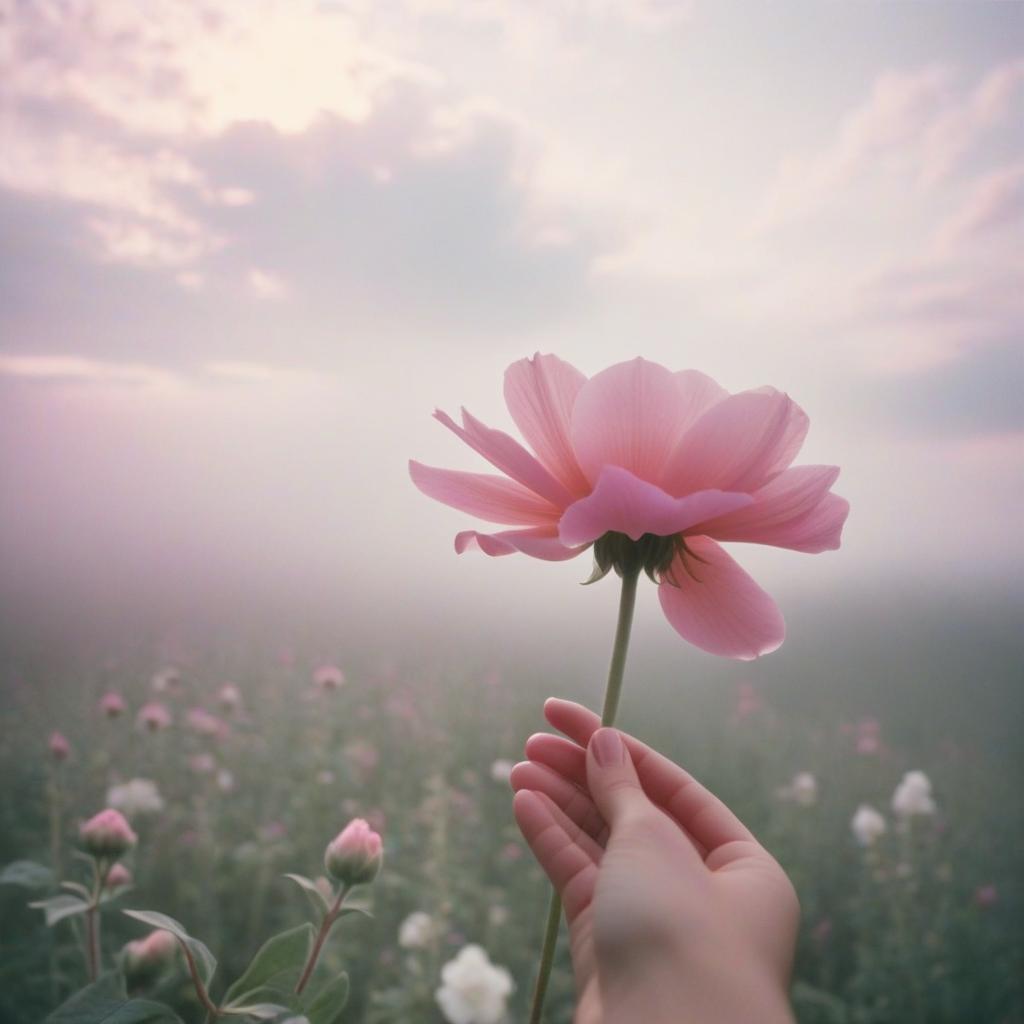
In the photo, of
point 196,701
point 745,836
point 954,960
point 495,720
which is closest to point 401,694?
point 495,720

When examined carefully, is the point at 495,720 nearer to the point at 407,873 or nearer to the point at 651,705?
the point at 651,705

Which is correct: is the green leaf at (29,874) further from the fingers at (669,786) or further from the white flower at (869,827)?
the white flower at (869,827)

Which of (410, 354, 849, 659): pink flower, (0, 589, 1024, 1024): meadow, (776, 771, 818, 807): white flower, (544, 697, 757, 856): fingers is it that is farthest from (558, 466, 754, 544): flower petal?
(776, 771, 818, 807): white flower

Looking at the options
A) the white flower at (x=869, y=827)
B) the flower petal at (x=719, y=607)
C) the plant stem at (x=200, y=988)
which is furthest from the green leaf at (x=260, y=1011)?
the white flower at (x=869, y=827)

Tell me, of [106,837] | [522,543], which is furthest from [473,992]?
[522,543]

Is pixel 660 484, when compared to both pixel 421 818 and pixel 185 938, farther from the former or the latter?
pixel 421 818

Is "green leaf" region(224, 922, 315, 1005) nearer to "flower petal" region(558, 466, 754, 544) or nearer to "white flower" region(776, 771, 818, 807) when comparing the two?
"flower petal" region(558, 466, 754, 544)

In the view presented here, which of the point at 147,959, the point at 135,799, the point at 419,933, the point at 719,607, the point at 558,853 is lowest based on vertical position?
the point at 419,933
